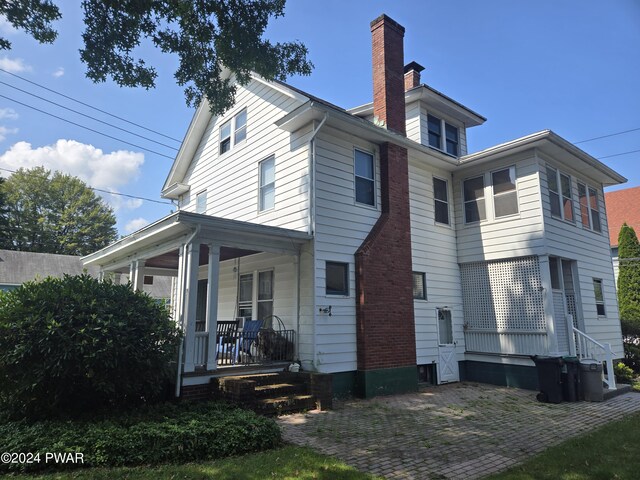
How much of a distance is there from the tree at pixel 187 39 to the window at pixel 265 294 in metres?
4.46

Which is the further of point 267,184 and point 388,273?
point 267,184

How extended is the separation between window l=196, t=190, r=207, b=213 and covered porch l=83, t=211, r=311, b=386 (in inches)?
97.6

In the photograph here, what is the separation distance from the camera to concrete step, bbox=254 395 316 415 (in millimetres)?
7766

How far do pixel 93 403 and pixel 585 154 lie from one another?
1422 centimetres

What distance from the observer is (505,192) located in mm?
12578

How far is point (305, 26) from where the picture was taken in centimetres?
1001

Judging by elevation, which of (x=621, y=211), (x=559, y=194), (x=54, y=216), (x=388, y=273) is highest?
(x=54, y=216)

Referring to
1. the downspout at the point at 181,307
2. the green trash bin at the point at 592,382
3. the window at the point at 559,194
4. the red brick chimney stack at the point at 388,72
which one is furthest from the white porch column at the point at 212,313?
the window at the point at 559,194

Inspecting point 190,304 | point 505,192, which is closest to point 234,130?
point 190,304

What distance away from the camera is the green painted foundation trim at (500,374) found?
11328 millimetres

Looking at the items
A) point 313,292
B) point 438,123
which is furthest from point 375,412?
point 438,123

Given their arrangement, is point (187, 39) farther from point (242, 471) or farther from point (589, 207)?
point (589, 207)

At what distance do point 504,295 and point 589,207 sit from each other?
5282 mm

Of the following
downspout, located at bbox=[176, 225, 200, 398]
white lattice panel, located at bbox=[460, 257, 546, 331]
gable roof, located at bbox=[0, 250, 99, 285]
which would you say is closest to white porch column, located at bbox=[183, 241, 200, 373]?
downspout, located at bbox=[176, 225, 200, 398]
